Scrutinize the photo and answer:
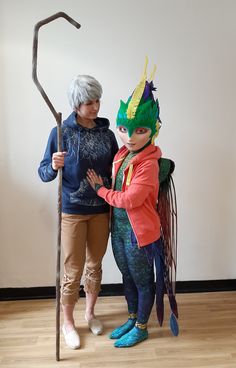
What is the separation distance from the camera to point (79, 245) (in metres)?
1.74

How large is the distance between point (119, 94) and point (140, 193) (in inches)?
28.6

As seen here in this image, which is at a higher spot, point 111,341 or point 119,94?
point 119,94

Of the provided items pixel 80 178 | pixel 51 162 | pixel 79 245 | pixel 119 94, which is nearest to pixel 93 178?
pixel 80 178

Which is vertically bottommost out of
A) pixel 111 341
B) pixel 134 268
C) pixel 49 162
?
pixel 111 341

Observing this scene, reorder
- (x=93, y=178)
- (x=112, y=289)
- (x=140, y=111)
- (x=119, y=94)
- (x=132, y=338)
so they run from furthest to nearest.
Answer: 1. (x=112, y=289)
2. (x=119, y=94)
3. (x=132, y=338)
4. (x=93, y=178)
5. (x=140, y=111)

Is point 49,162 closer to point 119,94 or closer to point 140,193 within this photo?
point 140,193

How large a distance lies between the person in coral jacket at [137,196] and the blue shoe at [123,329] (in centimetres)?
4

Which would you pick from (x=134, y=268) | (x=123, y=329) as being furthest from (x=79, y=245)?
(x=123, y=329)

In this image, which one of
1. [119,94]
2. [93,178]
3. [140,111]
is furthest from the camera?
[119,94]

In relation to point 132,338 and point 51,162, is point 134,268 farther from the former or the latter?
point 51,162

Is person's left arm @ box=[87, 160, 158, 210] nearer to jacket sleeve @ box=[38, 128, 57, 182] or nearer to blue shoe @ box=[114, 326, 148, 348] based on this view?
jacket sleeve @ box=[38, 128, 57, 182]

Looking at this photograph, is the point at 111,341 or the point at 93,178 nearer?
the point at 93,178

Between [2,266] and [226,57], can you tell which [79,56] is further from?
[2,266]

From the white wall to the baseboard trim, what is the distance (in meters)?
0.05
